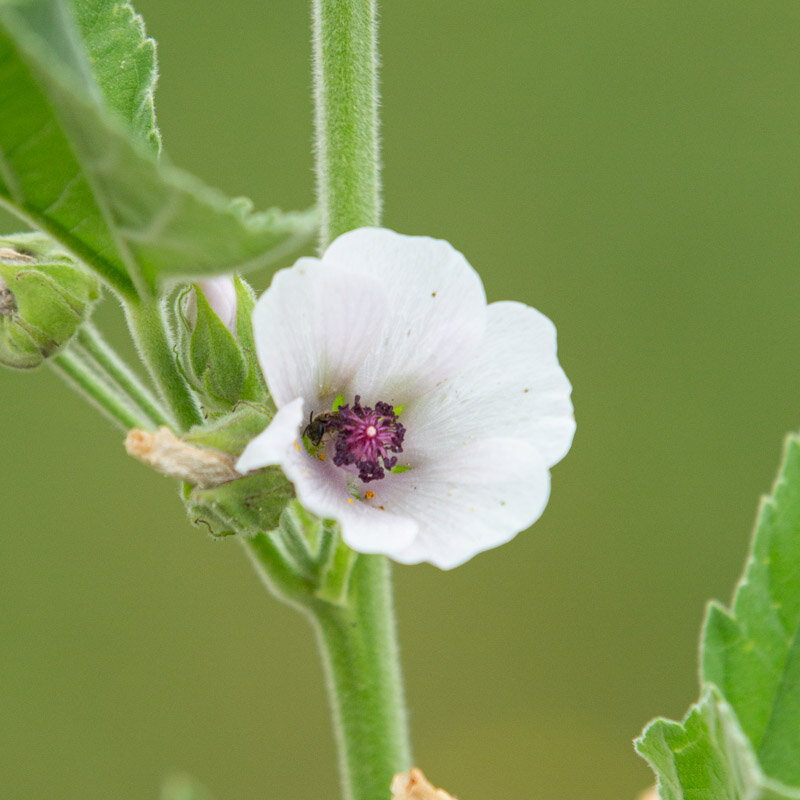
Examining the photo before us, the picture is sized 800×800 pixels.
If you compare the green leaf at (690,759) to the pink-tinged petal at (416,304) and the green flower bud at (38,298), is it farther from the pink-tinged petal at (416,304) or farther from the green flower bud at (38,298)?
the green flower bud at (38,298)

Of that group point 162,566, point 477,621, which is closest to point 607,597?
point 477,621

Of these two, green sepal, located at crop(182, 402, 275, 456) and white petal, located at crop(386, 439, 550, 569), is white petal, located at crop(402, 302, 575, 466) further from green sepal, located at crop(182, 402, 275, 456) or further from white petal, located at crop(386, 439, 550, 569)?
green sepal, located at crop(182, 402, 275, 456)

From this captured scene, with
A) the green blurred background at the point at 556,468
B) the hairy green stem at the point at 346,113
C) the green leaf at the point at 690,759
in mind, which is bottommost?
the green leaf at the point at 690,759

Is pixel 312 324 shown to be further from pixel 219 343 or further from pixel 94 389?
pixel 94 389

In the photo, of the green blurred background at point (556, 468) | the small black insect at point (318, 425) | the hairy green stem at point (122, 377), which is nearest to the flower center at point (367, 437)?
the small black insect at point (318, 425)

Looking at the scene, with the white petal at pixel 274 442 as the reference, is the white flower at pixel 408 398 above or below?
above

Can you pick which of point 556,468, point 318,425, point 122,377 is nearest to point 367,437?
point 318,425

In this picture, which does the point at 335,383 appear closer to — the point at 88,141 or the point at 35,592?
the point at 88,141
